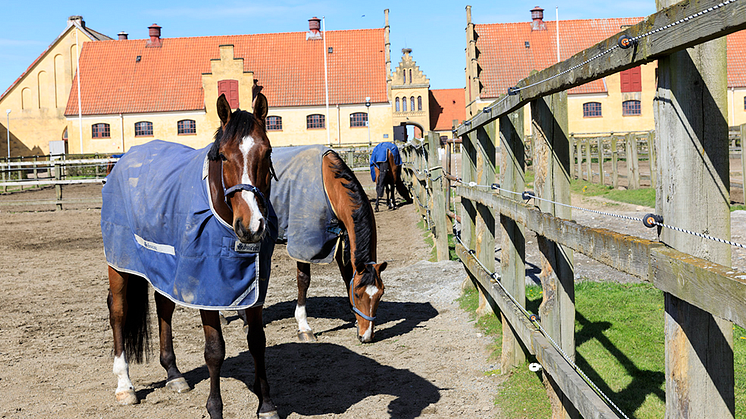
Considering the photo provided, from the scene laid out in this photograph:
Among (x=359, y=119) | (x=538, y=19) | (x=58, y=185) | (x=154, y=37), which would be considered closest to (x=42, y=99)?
(x=154, y=37)

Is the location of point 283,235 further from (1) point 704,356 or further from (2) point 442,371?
(1) point 704,356

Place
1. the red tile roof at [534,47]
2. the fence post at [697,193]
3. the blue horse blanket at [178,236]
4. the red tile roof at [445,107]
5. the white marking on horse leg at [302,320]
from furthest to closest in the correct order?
the red tile roof at [445,107] → the red tile roof at [534,47] → the white marking on horse leg at [302,320] → the blue horse blanket at [178,236] → the fence post at [697,193]

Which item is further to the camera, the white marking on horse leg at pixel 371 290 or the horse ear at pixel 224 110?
the white marking on horse leg at pixel 371 290

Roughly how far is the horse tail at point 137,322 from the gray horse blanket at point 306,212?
143cm

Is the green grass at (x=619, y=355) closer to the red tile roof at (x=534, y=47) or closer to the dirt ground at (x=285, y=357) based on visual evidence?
the dirt ground at (x=285, y=357)

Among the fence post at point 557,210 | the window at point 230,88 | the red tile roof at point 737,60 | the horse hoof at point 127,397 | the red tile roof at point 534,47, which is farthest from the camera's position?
the red tile roof at point 534,47

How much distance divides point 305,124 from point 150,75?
12.0m

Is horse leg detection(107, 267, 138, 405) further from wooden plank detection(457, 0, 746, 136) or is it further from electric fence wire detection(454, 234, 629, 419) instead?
wooden plank detection(457, 0, 746, 136)

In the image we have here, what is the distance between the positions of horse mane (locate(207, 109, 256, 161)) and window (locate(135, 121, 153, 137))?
42756 mm

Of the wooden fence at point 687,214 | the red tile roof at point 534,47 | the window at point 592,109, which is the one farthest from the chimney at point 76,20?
the wooden fence at point 687,214

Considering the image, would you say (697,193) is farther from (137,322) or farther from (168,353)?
(137,322)

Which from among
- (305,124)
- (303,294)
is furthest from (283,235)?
(305,124)

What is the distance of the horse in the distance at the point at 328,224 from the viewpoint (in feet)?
18.0

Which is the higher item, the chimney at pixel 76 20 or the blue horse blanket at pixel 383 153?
the chimney at pixel 76 20
